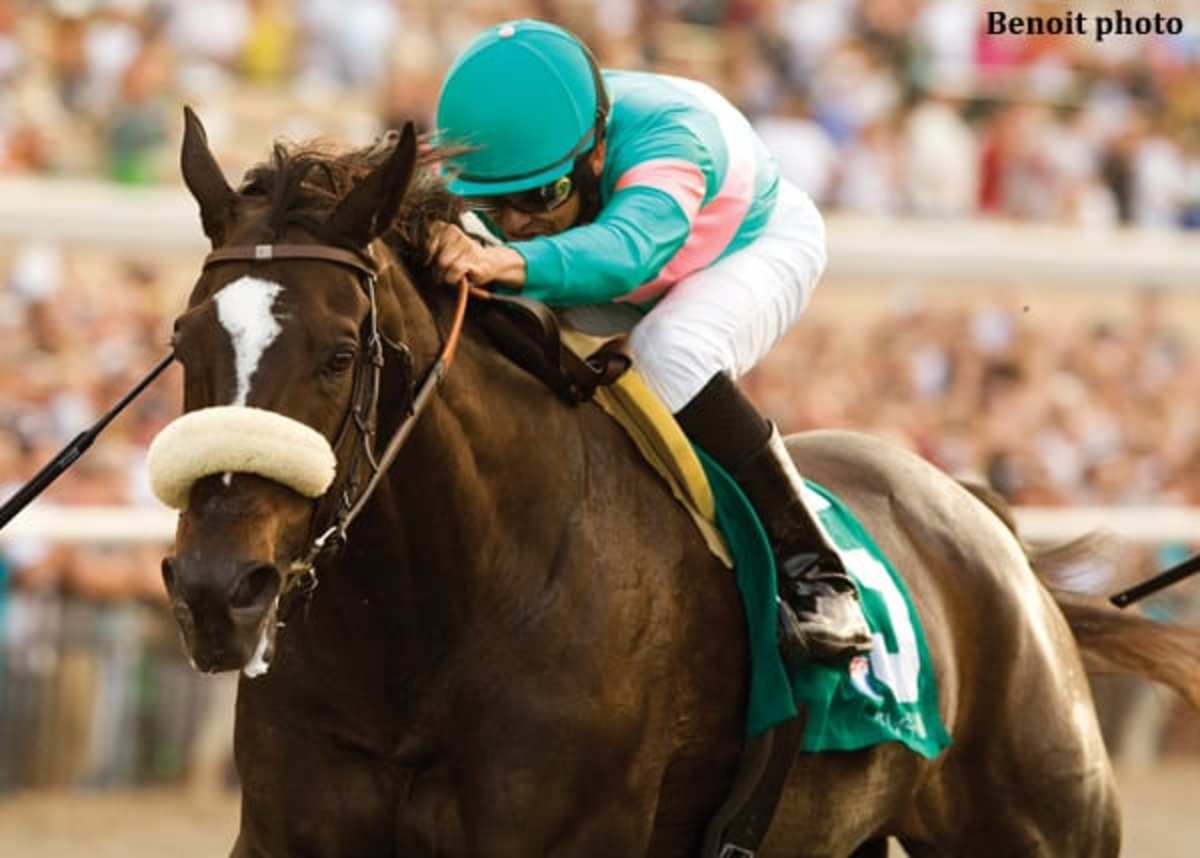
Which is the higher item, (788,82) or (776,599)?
(776,599)

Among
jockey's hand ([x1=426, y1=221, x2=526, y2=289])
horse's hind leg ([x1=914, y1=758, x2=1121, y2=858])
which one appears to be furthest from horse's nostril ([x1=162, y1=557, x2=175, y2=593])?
horse's hind leg ([x1=914, y1=758, x2=1121, y2=858])

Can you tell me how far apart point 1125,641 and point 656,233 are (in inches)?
84.6

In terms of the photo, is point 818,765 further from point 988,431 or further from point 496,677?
point 988,431

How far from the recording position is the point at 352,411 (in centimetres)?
385

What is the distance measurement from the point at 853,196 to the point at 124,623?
5.38 meters

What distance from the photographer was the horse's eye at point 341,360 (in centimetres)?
381

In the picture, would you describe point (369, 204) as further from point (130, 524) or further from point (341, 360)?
point (130, 524)

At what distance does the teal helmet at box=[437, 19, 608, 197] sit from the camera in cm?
446

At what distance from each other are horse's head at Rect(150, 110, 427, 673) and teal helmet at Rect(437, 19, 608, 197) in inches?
18.5

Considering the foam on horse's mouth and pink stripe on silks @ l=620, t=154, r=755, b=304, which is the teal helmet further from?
the foam on horse's mouth

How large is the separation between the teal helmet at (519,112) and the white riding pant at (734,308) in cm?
38

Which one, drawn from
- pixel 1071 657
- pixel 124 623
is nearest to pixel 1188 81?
pixel 124 623

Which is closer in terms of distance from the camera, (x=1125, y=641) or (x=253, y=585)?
(x=253, y=585)

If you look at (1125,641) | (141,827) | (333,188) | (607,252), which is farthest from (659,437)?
(141,827)
